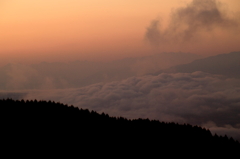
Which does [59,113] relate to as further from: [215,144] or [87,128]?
[215,144]

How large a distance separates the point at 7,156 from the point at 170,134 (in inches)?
1848

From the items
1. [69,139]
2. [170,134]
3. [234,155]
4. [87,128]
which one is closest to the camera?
[69,139]

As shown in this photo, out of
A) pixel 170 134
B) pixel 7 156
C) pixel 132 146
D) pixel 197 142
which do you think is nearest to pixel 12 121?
pixel 7 156

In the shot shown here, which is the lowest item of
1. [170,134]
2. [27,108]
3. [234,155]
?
[234,155]

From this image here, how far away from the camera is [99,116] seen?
7181cm

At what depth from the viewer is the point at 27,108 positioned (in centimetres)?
6122

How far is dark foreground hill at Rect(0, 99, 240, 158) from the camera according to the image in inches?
Result: 1785

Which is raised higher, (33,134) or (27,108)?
(27,108)

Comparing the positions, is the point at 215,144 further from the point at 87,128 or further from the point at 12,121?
the point at 12,121

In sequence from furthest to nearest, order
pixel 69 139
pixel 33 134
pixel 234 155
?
pixel 234 155
pixel 69 139
pixel 33 134

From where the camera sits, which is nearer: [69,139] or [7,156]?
[7,156]

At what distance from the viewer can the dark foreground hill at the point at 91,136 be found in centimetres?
4533

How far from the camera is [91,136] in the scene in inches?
2201

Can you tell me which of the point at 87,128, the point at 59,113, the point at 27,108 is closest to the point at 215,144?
the point at 87,128
